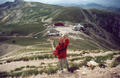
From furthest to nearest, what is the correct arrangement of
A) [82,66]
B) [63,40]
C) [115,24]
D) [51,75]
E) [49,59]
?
[115,24] → [49,59] → [82,66] → [51,75] → [63,40]

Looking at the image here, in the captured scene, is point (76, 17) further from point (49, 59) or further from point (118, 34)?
point (49, 59)

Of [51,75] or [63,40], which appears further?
[51,75]

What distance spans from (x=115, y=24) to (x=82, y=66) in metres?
179

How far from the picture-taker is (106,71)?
37.1ft

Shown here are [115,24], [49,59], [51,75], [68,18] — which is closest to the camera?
[51,75]

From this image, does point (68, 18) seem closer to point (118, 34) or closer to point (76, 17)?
point (76, 17)

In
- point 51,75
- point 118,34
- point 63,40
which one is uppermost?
point 63,40

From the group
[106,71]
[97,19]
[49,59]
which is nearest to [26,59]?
[49,59]

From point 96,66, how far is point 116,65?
195cm

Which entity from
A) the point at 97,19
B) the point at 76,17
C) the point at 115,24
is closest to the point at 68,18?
the point at 76,17

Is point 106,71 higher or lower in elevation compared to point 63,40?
lower

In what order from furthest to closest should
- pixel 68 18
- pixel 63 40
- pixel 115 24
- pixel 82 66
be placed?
pixel 115 24 < pixel 68 18 < pixel 82 66 < pixel 63 40

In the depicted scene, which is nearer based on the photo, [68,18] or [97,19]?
[68,18]

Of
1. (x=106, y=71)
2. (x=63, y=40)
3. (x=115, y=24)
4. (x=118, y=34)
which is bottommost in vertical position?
(x=118, y=34)
